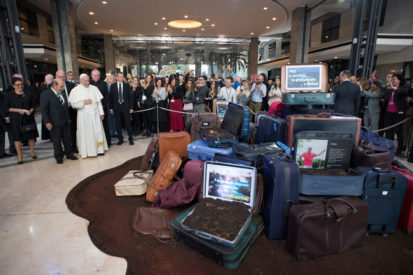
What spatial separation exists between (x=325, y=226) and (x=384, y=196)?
80cm

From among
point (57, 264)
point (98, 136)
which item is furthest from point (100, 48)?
point (57, 264)

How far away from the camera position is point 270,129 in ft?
11.5

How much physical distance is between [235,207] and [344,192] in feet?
3.57

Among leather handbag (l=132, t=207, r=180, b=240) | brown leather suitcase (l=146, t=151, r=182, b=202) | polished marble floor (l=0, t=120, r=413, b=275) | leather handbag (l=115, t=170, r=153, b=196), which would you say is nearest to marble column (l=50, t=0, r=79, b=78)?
polished marble floor (l=0, t=120, r=413, b=275)

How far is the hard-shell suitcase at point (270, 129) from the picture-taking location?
126 inches

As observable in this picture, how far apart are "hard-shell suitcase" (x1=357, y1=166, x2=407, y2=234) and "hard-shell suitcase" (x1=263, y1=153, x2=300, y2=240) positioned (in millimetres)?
760

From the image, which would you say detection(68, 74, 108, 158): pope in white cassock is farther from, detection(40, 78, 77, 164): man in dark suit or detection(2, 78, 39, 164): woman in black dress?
detection(2, 78, 39, 164): woman in black dress

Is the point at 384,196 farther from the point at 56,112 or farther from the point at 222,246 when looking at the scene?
the point at 56,112

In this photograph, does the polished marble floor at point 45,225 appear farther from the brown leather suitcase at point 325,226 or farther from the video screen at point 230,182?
the brown leather suitcase at point 325,226

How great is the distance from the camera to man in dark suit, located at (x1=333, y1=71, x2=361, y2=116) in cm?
463

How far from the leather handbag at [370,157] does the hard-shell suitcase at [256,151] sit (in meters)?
0.91

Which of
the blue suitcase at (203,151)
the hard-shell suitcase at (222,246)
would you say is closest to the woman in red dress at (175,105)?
the blue suitcase at (203,151)

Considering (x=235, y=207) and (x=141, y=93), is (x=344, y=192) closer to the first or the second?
(x=235, y=207)

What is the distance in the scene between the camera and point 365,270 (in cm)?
191
